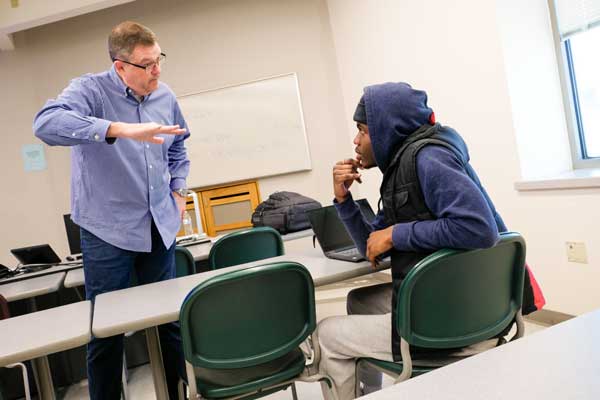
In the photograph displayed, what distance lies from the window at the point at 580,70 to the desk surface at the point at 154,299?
1.98 metres

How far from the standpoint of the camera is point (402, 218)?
4.93 ft

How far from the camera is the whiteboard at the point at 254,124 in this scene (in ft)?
17.1

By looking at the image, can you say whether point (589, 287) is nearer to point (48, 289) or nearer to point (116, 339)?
point (116, 339)

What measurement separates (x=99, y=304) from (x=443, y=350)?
1.12m

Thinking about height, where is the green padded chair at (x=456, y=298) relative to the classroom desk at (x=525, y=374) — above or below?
below

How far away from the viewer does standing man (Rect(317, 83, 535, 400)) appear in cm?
131

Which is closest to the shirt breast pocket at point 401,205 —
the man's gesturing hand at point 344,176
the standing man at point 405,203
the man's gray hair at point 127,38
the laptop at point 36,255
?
the standing man at point 405,203

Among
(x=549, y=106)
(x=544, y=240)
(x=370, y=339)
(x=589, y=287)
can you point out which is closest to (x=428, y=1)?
(x=549, y=106)

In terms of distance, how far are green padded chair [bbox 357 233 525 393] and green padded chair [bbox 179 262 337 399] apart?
12.8 inches

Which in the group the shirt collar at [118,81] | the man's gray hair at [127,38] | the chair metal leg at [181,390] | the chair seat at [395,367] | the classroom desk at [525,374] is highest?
the man's gray hair at [127,38]

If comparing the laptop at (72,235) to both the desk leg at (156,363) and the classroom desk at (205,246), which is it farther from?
the desk leg at (156,363)

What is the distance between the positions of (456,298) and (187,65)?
14.9 feet

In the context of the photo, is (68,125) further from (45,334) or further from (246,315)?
(246,315)

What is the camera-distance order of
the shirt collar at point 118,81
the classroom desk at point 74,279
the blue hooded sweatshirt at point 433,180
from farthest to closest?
1. the classroom desk at point 74,279
2. the shirt collar at point 118,81
3. the blue hooded sweatshirt at point 433,180
